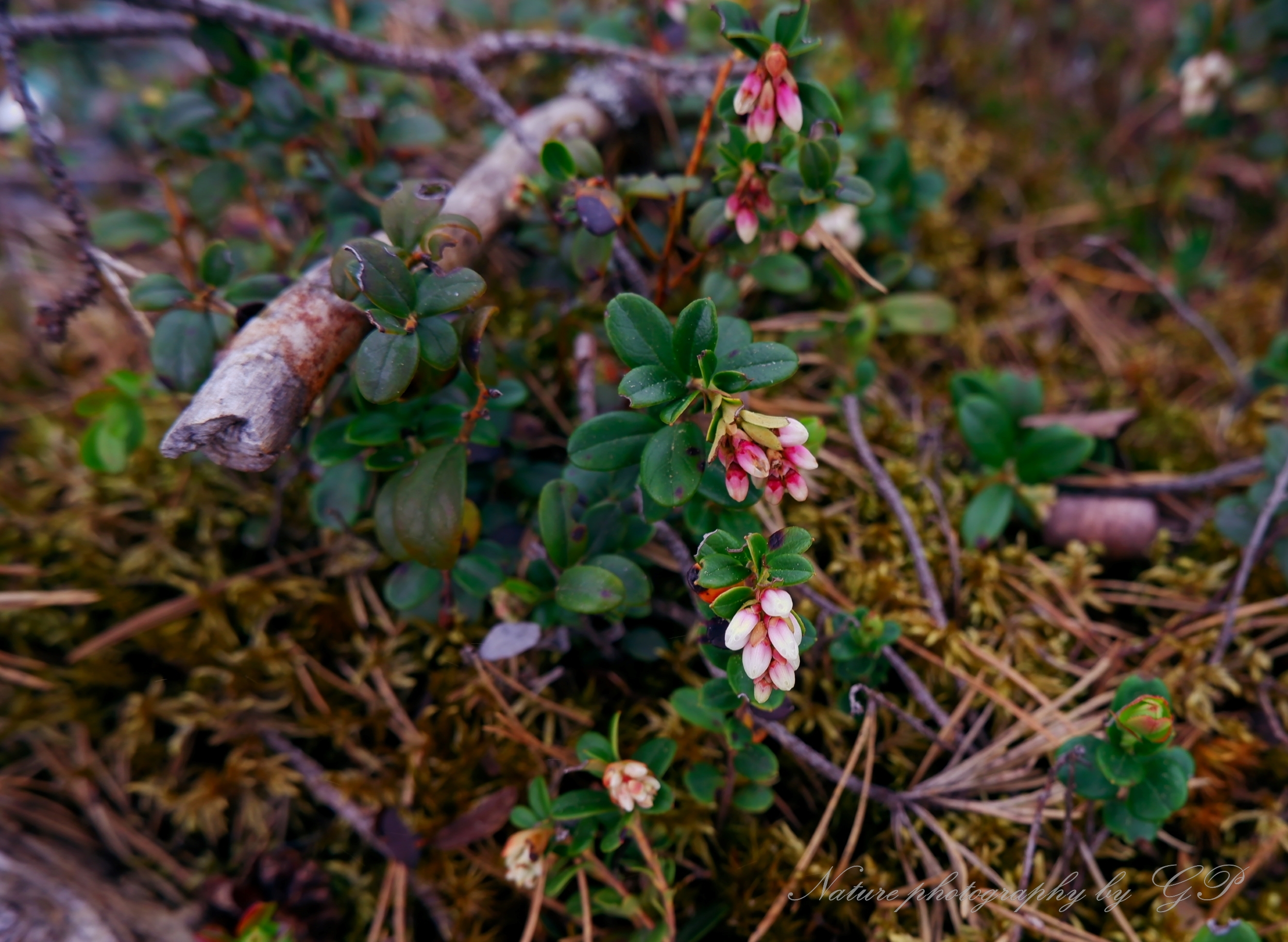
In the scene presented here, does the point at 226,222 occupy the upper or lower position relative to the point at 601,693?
upper

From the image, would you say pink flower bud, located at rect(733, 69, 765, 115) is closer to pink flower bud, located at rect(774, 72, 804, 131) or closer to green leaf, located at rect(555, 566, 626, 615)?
pink flower bud, located at rect(774, 72, 804, 131)

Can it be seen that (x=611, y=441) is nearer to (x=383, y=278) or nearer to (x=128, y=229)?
(x=383, y=278)

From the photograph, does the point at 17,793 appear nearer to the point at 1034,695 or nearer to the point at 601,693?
the point at 601,693

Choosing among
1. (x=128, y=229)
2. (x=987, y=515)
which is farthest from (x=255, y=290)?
(x=987, y=515)

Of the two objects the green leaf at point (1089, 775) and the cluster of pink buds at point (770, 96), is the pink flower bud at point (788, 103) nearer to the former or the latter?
the cluster of pink buds at point (770, 96)

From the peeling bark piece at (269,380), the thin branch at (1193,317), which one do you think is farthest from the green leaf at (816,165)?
the thin branch at (1193,317)

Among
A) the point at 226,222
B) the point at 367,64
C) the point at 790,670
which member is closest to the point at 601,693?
the point at 790,670
